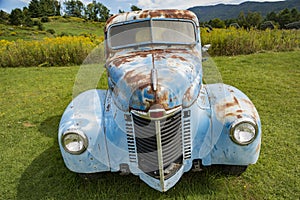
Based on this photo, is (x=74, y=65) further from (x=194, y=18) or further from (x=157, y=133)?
(x=157, y=133)

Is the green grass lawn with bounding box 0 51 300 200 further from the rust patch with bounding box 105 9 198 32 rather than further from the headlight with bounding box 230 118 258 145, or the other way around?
the rust patch with bounding box 105 9 198 32

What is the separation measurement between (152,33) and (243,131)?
5.44 feet

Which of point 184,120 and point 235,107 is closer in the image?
point 184,120

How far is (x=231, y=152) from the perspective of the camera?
8.78 feet

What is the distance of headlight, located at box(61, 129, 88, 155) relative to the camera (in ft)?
8.66

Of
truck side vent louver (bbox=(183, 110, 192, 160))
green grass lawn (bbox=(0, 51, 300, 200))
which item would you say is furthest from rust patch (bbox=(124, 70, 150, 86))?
green grass lawn (bbox=(0, 51, 300, 200))

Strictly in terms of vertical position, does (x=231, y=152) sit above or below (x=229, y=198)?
above

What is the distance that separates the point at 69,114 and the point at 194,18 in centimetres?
221

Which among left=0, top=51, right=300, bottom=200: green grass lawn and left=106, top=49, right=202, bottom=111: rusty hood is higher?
left=106, top=49, right=202, bottom=111: rusty hood

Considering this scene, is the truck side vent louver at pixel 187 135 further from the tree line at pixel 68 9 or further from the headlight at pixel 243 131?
the tree line at pixel 68 9

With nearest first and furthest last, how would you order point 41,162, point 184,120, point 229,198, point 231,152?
point 184,120 → point 231,152 → point 229,198 → point 41,162

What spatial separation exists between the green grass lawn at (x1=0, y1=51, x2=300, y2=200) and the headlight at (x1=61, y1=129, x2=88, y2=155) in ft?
2.55

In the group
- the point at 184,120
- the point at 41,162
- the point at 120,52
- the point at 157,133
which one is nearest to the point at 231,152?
the point at 184,120

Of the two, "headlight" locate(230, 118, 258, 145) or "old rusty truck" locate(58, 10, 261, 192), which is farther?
"headlight" locate(230, 118, 258, 145)
